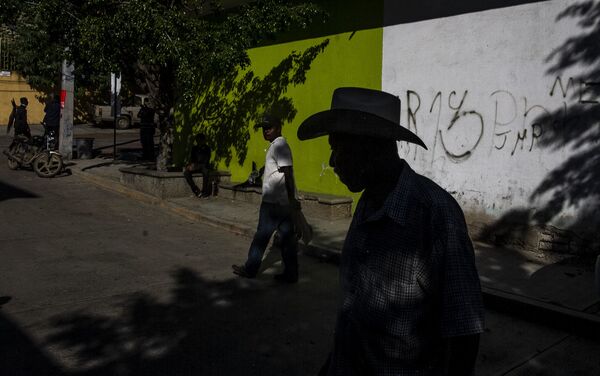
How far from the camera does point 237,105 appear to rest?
13.3 m

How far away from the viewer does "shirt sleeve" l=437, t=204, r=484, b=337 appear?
1971 mm

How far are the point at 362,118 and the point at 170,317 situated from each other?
12.7ft

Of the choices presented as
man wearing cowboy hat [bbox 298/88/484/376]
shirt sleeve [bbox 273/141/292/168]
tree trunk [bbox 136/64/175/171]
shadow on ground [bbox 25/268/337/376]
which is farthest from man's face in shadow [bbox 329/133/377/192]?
tree trunk [bbox 136/64/175/171]

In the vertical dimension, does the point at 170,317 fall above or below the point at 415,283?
below

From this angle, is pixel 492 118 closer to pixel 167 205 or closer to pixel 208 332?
pixel 208 332

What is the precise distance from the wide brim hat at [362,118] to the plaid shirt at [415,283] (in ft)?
0.61

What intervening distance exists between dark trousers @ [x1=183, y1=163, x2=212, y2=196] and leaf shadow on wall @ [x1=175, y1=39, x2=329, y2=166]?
113 cm

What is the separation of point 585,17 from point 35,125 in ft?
89.8

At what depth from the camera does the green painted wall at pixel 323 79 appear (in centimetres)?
1004

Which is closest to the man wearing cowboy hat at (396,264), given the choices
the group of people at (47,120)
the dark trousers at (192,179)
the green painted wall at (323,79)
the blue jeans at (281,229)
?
the blue jeans at (281,229)

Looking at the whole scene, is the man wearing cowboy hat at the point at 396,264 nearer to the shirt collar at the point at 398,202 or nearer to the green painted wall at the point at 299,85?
the shirt collar at the point at 398,202

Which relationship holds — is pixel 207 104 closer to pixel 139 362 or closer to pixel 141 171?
pixel 141 171

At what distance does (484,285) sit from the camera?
20.9 feet

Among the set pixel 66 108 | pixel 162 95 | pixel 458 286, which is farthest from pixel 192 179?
pixel 458 286
